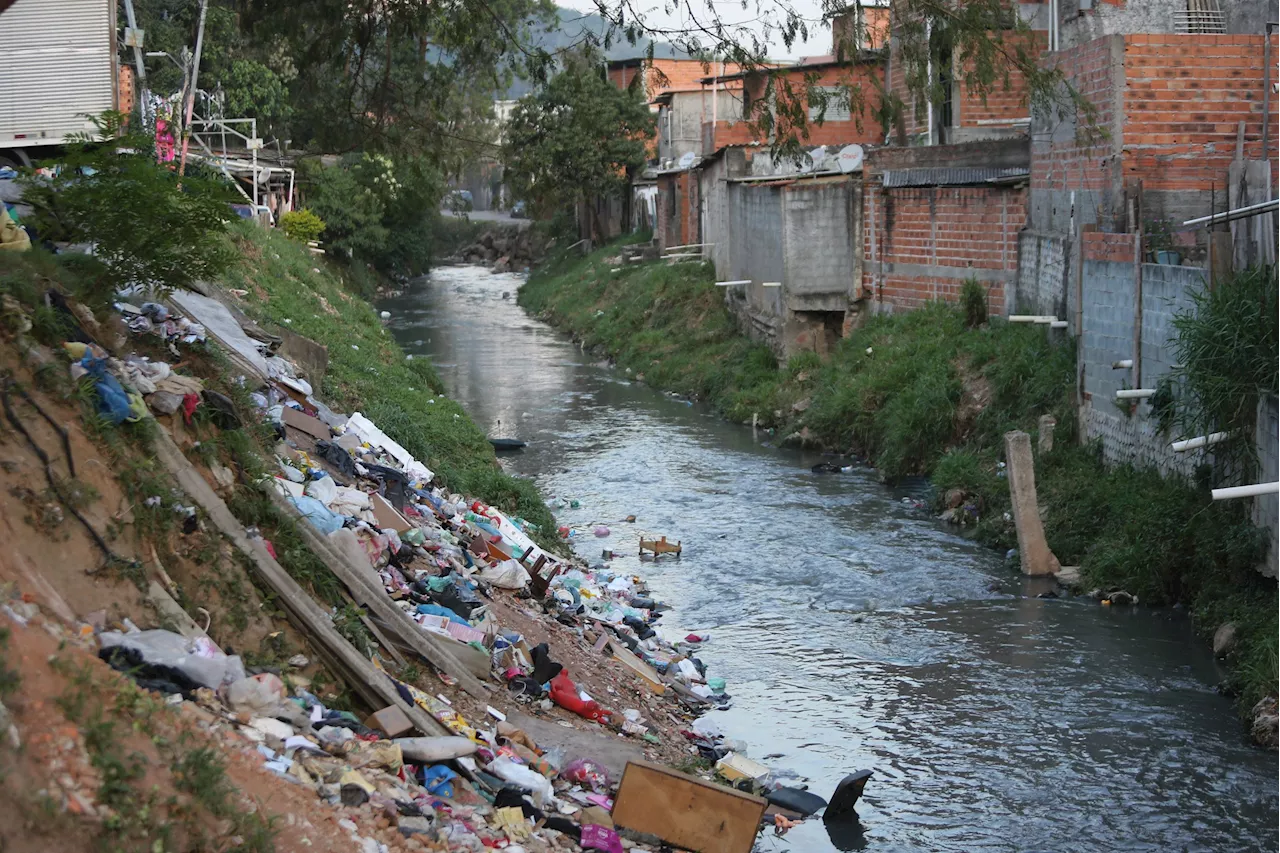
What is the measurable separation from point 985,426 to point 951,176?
416 centimetres

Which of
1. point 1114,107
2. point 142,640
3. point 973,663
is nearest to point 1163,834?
point 973,663

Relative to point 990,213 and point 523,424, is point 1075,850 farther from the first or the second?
point 523,424

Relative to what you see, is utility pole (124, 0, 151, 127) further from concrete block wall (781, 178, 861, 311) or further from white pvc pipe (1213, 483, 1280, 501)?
white pvc pipe (1213, 483, 1280, 501)

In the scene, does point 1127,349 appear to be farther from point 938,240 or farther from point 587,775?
point 587,775

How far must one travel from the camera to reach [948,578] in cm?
1141

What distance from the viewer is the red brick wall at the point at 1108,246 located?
38.3 feet

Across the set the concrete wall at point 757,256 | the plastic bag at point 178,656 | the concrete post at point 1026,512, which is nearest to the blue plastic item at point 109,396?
the plastic bag at point 178,656

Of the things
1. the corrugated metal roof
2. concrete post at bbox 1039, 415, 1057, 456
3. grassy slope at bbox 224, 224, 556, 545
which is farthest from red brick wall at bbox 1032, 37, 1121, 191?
grassy slope at bbox 224, 224, 556, 545

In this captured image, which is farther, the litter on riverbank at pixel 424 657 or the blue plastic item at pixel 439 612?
the blue plastic item at pixel 439 612

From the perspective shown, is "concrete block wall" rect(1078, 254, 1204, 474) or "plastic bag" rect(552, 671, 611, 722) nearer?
"plastic bag" rect(552, 671, 611, 722)

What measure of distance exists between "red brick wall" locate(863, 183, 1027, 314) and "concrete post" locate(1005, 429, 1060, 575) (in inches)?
176

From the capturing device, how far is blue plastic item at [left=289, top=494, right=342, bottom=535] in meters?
7.02

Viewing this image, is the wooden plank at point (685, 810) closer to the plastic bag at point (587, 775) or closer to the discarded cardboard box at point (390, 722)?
the plastic bag at point (587, 775)

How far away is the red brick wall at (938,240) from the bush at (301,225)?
10.8 metres
